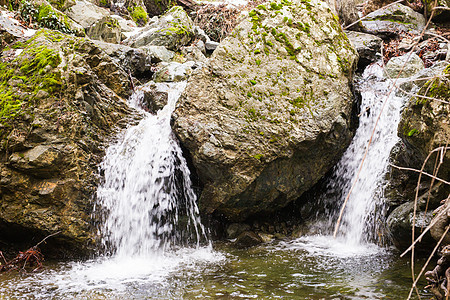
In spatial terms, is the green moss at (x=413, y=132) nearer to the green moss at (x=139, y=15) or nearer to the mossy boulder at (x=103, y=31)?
the mossy boulder at (x=103, y=31)

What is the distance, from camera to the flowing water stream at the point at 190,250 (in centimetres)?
357

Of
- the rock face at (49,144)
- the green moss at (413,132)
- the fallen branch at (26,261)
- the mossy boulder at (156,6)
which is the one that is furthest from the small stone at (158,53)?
the mossy boulder at (156,6)

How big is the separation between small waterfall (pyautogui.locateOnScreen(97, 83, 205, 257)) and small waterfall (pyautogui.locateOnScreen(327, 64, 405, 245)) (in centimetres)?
259

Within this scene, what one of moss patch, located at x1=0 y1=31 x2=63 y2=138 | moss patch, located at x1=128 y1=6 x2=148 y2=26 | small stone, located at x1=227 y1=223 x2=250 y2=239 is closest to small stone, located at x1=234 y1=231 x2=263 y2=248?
small stone, located at x1=227 y1=223 x2=250 y2=239

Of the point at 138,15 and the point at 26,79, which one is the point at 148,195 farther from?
the point at 138,15

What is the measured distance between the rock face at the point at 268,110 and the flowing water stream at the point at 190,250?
1.82 ft

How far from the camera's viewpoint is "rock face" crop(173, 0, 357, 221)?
494cm

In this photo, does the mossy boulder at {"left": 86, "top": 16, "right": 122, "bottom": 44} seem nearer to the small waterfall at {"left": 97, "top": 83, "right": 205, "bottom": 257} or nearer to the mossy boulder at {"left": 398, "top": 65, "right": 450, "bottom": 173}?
the small waterfall at {"left": 97, "top": 83, "right": 205, "bottom": 257}

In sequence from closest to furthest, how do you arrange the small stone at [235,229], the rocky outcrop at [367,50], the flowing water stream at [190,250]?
1. the flowing water stream at [190,250]
2. the small stone at [235,229]
3. the rocky outcrop at [367,50]

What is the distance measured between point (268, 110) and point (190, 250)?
259 cm

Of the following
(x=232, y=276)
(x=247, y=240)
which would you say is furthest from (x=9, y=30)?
(x=232, y=276)

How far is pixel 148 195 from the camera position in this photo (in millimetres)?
5270

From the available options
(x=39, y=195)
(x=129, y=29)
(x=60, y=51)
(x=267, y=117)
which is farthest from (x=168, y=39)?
(x=39, y=195)

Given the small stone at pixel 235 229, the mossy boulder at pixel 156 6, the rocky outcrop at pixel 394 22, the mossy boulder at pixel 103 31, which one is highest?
the mossy boulder at pixel 156 6
